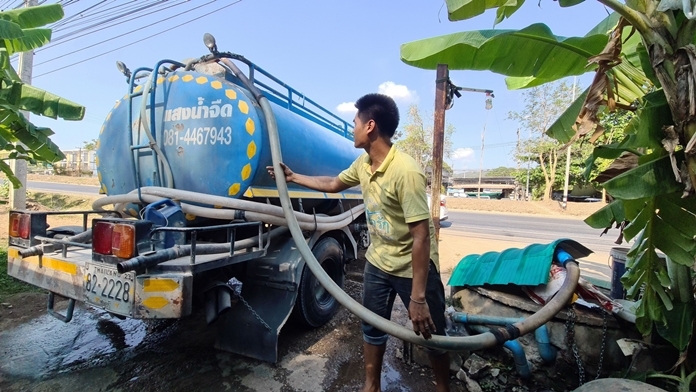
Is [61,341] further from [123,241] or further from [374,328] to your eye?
[374,328]

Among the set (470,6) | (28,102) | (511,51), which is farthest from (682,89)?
(28,102)

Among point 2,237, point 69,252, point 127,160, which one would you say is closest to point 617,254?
point 127,160

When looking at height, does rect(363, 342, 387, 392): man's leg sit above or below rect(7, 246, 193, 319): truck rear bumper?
below

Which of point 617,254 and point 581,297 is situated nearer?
point 581,297

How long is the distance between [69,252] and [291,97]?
7.75 feet

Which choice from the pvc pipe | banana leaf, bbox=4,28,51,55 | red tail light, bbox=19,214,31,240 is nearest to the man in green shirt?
the pvc pipe

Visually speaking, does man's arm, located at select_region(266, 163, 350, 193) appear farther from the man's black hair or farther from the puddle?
the puddle

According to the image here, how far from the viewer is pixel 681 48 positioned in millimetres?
1614

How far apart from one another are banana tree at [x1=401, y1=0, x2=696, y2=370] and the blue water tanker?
162 cm

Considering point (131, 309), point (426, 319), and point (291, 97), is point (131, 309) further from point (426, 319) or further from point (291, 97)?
point (291, 97)

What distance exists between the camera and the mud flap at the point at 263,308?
106 inches

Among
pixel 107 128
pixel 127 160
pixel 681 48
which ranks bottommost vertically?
pixel 127 160

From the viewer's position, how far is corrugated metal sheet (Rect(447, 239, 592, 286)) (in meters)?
2.63

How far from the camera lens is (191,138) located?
2.59 meters
